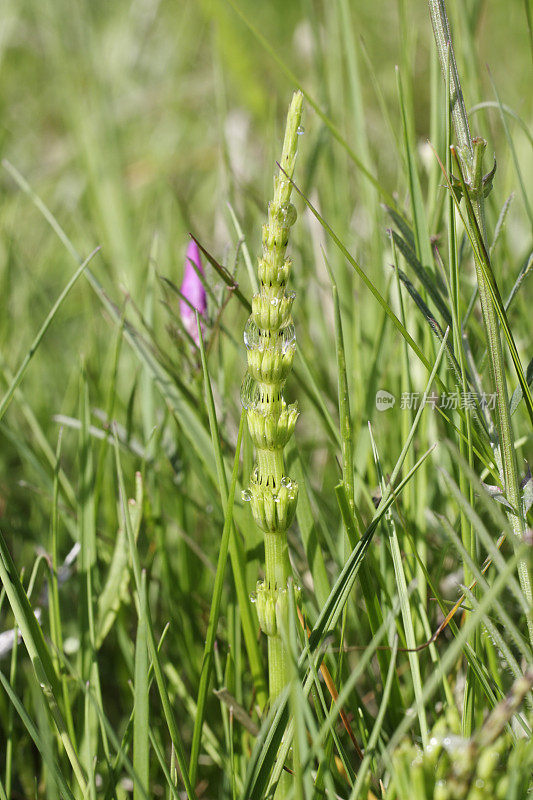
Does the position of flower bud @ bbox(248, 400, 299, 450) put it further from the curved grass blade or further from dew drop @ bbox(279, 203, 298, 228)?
the curved grass blade

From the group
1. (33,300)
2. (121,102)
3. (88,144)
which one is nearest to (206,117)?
(121,102)

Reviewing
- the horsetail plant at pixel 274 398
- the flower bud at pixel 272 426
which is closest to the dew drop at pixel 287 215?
the horsetail plant at pixel 274 398

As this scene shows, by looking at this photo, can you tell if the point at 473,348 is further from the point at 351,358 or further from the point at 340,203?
the point at 340,203

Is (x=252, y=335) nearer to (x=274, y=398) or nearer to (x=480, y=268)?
(x=274, y=398)

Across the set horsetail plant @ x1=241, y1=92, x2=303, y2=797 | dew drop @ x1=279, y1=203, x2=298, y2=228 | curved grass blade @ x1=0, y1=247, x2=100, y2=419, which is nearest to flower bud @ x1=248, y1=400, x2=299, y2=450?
horsetail plant @ x1=241, y1=92, x2=303, y2=797

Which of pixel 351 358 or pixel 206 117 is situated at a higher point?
pixel 206 117
